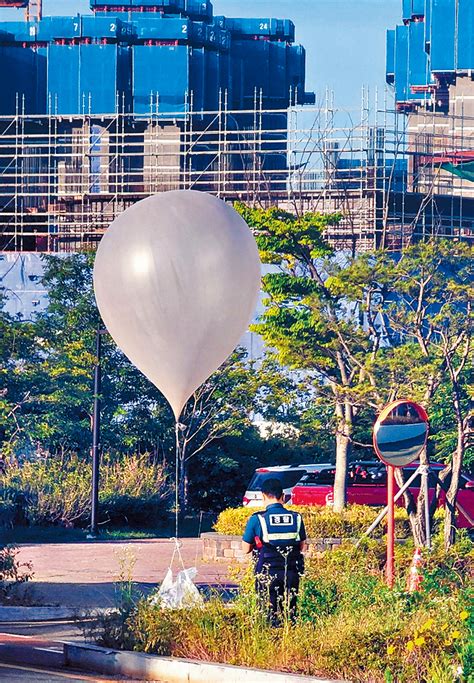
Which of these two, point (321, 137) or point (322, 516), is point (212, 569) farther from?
point (321, 137)

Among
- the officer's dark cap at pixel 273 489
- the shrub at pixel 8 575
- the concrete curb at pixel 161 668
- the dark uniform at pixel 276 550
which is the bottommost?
the shrub at pixel 8 575

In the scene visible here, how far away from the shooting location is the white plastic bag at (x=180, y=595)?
11.6 meters

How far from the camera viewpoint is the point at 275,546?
11250 mm

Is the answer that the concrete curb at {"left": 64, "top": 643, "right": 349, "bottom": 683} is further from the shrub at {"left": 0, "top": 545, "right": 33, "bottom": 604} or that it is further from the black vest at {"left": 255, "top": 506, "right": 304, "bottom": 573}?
the shrub at {"left": 0, "top": 545, "right": 33, "bottom": 604}

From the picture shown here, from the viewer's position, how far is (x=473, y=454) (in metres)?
31.1

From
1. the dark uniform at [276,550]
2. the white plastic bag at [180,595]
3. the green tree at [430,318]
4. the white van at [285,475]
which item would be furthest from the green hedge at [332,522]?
the dark uniform at [276,550]

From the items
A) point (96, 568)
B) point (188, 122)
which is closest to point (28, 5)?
point (188, 122)

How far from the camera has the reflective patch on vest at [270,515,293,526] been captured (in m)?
11.2

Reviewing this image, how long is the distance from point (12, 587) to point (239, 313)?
5.19m

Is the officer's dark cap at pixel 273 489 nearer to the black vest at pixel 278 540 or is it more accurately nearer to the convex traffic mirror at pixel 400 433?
the black vest at pixel 278 540

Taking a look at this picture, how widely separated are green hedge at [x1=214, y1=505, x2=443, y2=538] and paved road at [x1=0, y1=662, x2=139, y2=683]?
8777 mm

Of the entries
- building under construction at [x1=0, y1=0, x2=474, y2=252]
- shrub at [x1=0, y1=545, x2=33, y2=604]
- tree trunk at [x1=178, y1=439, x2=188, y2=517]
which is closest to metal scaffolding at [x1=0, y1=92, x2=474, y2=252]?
building under construction at [x1=0, y1=0, x2=474, y2=252]

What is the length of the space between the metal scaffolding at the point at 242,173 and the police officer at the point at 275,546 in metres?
28.8

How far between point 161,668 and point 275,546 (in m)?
1.38
